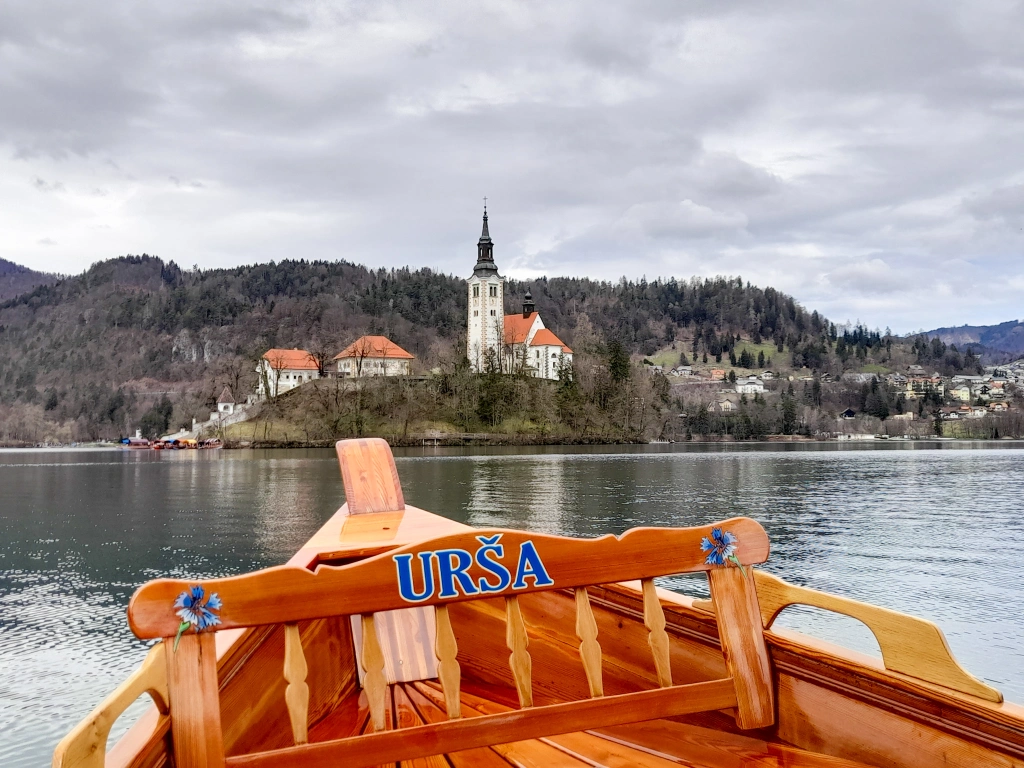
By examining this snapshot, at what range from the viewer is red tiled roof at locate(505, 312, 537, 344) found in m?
117

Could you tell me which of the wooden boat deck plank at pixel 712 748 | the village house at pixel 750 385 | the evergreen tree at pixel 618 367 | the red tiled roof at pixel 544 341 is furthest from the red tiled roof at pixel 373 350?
the wooden boat deck plank at pixel 712 748

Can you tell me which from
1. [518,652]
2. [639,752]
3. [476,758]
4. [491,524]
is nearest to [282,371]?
[491,524]

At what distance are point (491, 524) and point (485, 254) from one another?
10017cm

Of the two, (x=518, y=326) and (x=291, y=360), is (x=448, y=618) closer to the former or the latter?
(x=291, y=360)

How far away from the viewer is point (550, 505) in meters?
27.1

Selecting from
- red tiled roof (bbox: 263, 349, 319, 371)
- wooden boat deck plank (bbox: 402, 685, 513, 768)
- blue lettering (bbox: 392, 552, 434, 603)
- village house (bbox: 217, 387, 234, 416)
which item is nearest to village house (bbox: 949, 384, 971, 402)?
red tiled roof (bbox: 263, 349, 319, 371)

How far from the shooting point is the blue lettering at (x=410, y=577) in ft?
7.92

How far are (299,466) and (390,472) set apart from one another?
48731 millimetres

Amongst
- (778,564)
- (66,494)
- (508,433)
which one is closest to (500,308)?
(508,433)

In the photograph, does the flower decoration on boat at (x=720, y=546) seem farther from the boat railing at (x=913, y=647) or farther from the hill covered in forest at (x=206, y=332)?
the hill covered in forest at (x=206, y=332)

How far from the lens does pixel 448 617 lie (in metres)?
2.62

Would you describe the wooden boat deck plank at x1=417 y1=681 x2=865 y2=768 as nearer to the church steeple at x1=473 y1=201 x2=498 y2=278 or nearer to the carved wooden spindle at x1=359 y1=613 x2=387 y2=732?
the carved wooden spindle at x1=359 y1=613 x2=387 y2=732

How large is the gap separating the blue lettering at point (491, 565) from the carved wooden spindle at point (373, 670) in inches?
16.0

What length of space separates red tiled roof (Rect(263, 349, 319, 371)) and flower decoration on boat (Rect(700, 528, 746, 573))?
109 meters
